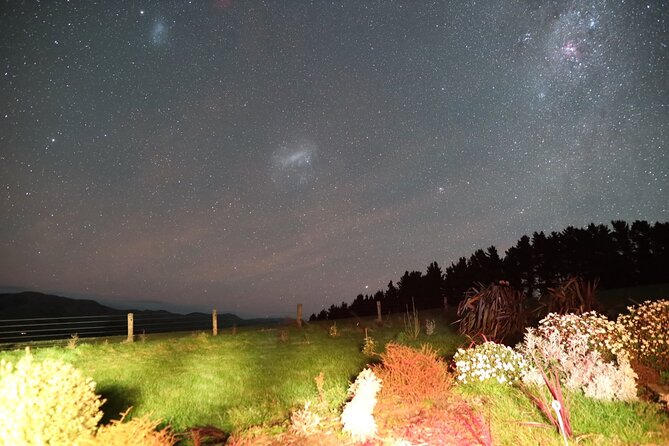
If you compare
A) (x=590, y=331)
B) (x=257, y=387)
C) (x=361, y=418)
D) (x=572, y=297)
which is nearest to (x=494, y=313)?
(x=572, y=297)

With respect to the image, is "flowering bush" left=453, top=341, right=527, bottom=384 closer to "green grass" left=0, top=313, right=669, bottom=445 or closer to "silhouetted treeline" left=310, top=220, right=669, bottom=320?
"green grass" left=0, top=313, right=669, bottom=445

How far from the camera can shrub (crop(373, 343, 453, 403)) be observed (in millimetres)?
6973

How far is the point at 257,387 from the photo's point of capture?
31.4 ft

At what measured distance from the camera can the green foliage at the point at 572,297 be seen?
1131 cm

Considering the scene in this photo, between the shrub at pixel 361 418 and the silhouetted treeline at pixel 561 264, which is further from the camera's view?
the silhouetted treeline at pixel 561 264

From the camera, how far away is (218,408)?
7.92 metres

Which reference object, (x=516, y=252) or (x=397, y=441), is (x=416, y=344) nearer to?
(x=397, y=441)

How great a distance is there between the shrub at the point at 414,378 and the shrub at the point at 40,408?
4782 millimetres

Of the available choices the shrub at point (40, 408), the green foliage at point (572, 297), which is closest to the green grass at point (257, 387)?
the shrub at point (40, 408)

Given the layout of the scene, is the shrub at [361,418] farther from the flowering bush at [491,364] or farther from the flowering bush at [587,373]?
the flowering bush at [587,373]

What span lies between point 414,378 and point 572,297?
7.05 m

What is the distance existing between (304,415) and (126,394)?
5.40 metres

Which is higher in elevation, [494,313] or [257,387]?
[494,313]

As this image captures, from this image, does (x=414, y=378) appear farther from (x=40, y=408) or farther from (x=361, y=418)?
(x=40, y=408)
